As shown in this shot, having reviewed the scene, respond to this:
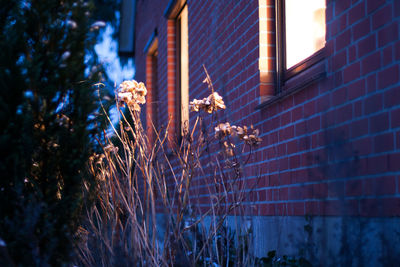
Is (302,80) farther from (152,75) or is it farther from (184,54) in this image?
(152,75)

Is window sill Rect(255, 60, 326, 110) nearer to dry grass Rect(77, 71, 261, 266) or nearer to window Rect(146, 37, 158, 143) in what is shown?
dry grass Rect(77, 71, 261, 266)

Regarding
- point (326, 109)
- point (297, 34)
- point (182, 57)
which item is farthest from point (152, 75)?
point (326, 109)

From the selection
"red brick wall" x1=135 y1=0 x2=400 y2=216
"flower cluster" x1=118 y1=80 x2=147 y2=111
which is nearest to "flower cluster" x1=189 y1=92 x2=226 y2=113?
"red brick wall" x1=135 y1=0 x2=400 y2=216

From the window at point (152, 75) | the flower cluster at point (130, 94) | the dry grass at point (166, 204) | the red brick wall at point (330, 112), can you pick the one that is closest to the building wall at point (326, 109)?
the red brick wall at point (330, 112)

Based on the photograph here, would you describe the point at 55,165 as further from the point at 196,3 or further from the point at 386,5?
the point at 196,3

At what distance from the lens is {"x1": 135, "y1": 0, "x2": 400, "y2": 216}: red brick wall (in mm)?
1893

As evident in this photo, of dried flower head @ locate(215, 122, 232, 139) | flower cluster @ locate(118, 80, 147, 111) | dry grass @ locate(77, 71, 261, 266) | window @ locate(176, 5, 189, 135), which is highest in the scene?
window @ locate(176, 5, 189, 135)

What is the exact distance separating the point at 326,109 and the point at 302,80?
1.57 meters

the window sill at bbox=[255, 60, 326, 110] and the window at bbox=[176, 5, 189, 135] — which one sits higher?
the window at bbox=[176, 5, 189, 135]

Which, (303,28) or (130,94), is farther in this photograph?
(303,28)

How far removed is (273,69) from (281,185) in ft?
2.90

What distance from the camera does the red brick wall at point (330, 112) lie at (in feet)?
6.21

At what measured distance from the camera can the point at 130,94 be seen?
283cm

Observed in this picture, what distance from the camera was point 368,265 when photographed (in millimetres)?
2166
